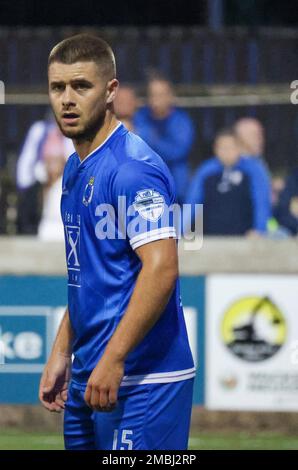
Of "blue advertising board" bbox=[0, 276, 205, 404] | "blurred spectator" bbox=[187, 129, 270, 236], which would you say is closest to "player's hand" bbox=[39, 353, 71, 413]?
"blue advertising board" bbox=[0, 276, 205, 404]

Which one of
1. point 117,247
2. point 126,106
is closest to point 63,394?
point 117,247

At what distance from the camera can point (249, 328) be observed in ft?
29.6

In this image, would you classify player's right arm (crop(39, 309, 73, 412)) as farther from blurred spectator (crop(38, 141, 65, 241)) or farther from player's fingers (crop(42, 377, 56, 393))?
blurred spectator (crop(38, 141, 65, 241))

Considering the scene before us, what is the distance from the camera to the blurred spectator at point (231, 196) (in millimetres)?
9877

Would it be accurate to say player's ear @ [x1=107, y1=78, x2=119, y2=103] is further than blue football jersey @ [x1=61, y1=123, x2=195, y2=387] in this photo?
Yes

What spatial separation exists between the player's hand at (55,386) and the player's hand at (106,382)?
699 mm

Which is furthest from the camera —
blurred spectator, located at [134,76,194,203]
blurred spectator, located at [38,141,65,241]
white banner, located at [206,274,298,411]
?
blurred spectator, located at [134,76,194,203]

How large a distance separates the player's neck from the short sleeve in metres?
0.22

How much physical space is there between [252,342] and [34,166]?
2.73 meters

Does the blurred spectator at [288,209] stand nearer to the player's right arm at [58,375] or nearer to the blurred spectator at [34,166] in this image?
the blurred spectator at [34,166]

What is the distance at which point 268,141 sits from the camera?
10.8 m

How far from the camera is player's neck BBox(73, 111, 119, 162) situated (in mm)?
4805
